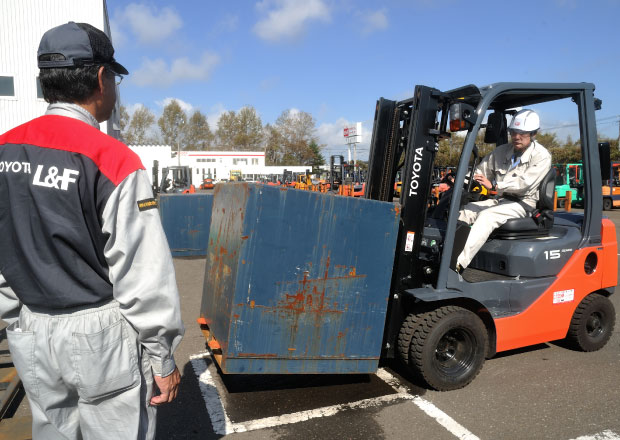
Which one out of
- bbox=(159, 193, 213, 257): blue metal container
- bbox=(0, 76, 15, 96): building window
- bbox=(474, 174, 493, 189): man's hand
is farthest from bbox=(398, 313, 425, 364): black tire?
bbox=(0, 76, 15, 96): building window

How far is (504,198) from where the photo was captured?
4723mm

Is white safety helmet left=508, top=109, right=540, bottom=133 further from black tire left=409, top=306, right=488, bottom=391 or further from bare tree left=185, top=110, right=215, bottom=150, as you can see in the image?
bare tree left=185, top=110, right=215, bottom=150

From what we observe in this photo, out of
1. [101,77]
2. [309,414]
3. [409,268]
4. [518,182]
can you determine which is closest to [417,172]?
[409,268]

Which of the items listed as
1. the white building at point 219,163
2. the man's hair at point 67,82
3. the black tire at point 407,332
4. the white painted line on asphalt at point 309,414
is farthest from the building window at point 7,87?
the white building at point 219,163

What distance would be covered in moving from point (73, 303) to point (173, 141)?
8853 cm

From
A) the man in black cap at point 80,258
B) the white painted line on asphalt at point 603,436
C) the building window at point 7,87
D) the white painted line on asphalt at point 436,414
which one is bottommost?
the white painted line on asphalt at point 436,414

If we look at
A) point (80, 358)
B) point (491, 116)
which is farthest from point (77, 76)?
point (491, 116)

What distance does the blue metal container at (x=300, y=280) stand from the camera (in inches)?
125

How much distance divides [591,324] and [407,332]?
243 cm

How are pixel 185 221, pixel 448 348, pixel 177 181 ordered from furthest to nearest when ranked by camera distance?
pixel 177 181 < pixel 185 221 < pixel 448 348

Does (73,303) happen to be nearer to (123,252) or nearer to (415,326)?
(123,252)

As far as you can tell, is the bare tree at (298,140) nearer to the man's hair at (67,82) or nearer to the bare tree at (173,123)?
the bare tree at (173,123)

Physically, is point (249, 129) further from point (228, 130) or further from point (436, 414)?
point (436, 414)

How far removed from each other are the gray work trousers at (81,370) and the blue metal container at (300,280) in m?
1.43
